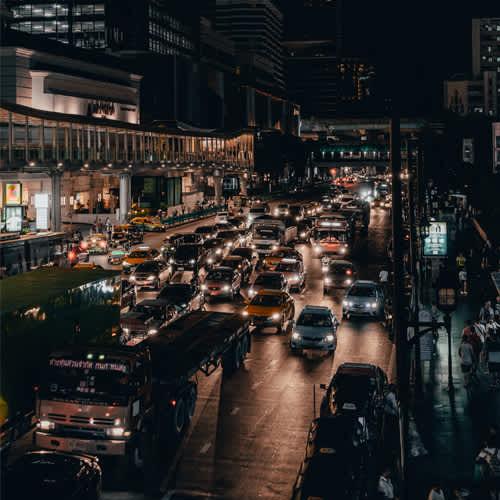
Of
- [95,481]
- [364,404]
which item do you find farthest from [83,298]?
[364,404]

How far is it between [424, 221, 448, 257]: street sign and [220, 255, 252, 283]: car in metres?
9.98

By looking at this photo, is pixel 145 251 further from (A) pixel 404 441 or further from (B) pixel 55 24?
(B) pixel 55 24

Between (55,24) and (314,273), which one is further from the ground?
(55,24)

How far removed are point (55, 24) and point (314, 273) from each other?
131911mm

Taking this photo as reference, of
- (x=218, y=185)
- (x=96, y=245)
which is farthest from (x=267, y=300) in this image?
(x=218, y=185)

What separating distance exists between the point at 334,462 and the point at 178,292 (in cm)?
1895

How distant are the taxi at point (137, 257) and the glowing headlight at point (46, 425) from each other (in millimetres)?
29054

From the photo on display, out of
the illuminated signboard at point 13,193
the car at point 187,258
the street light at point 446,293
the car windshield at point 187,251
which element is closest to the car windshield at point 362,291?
the car at point 187,258

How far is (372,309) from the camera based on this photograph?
3116 cm

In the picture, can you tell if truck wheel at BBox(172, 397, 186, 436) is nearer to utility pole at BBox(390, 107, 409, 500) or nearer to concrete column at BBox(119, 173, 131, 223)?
utility pole at BBox(390, 107, 409, 500)

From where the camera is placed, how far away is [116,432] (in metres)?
14.3

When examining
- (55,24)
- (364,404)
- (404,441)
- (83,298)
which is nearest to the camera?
(404,441)

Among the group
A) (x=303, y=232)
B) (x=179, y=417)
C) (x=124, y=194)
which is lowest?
(x=179, y=417)

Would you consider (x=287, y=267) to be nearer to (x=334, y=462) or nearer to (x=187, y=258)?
(x=187, y=258)
